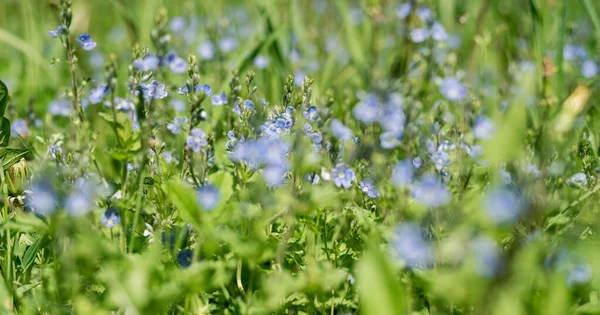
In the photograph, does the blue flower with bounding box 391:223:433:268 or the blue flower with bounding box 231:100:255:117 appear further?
the blue flower with bounding box 231:100:255:117

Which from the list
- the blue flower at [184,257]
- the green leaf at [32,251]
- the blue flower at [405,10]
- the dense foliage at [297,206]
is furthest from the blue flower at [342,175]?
the blue flower at [405,10]

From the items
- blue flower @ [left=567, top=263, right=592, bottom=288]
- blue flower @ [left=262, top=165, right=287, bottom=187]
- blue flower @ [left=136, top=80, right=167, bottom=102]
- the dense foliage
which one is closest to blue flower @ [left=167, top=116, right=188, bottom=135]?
the dense foliage

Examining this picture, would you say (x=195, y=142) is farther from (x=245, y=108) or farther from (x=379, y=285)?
(x=379, y=285)

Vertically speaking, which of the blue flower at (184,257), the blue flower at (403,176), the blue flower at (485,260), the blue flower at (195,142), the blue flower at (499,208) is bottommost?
the blue flower at (485,260)

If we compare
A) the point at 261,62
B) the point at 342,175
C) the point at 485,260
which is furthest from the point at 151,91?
the point at 261,62

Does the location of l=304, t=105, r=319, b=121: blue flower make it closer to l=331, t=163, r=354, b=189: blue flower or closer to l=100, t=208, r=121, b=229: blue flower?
l=331, t=163, r=354, b=189: blue flower

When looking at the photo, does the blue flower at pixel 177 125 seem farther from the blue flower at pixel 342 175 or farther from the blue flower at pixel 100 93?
the blue flower at pixel 342 175

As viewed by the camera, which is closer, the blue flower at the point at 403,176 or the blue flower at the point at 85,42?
the blue flower at the point at 403,176
